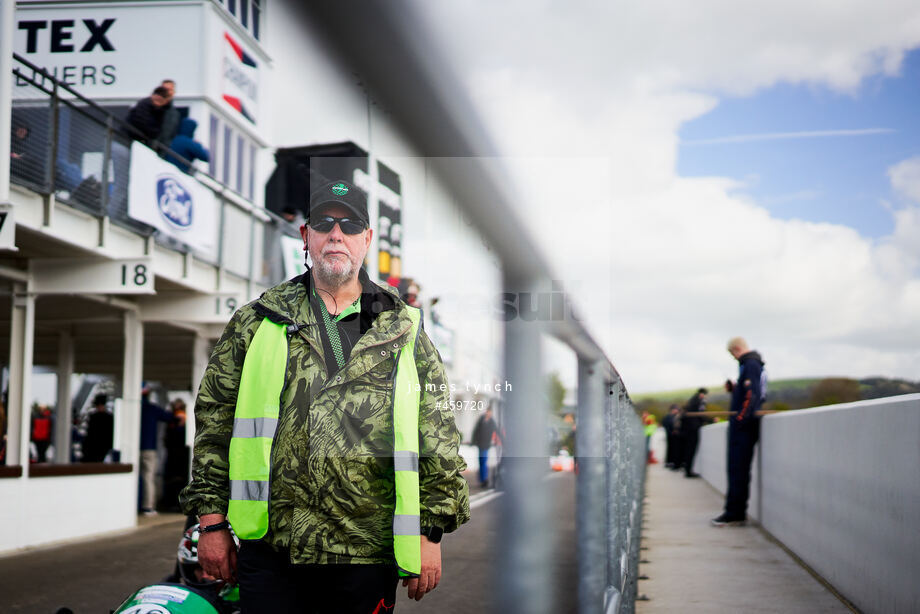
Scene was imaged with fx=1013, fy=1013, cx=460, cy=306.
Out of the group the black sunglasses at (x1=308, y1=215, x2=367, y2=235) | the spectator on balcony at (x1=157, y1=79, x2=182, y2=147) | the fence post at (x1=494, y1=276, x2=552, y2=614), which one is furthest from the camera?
the spectator on balcony at (x1=157, y1=79, x2=182, y2=147)


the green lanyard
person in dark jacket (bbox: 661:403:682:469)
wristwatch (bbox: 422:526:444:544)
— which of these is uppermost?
the green lanyard

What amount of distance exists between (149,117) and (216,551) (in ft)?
31.3

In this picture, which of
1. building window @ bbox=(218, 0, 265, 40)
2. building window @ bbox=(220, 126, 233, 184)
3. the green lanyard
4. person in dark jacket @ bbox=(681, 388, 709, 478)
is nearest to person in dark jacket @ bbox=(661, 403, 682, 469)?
person in dark jacket @ bbox=(681, 388, 709, 478)

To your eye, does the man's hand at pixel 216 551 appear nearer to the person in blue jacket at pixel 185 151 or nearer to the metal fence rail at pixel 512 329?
the metal fence rail at pixel 512 329

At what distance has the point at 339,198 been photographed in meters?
2.07

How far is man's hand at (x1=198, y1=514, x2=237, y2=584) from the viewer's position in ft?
8.36

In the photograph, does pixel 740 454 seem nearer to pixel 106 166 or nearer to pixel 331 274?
pixel 106 166

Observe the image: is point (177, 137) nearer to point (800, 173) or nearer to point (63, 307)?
point (63, 307)

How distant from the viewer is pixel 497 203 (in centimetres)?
104

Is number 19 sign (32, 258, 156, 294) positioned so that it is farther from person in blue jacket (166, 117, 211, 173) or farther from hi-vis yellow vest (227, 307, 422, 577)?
hi-vis yellow vest (227, 307, 422, 577)

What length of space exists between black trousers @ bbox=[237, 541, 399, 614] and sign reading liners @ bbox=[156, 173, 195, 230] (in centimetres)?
936

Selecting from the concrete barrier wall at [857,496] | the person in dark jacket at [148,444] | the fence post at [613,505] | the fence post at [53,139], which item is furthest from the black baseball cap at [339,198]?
the person in dark jacket at [148,444]

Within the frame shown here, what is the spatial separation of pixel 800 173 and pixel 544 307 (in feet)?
4.47

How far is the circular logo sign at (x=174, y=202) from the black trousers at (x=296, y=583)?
30.7 ft
